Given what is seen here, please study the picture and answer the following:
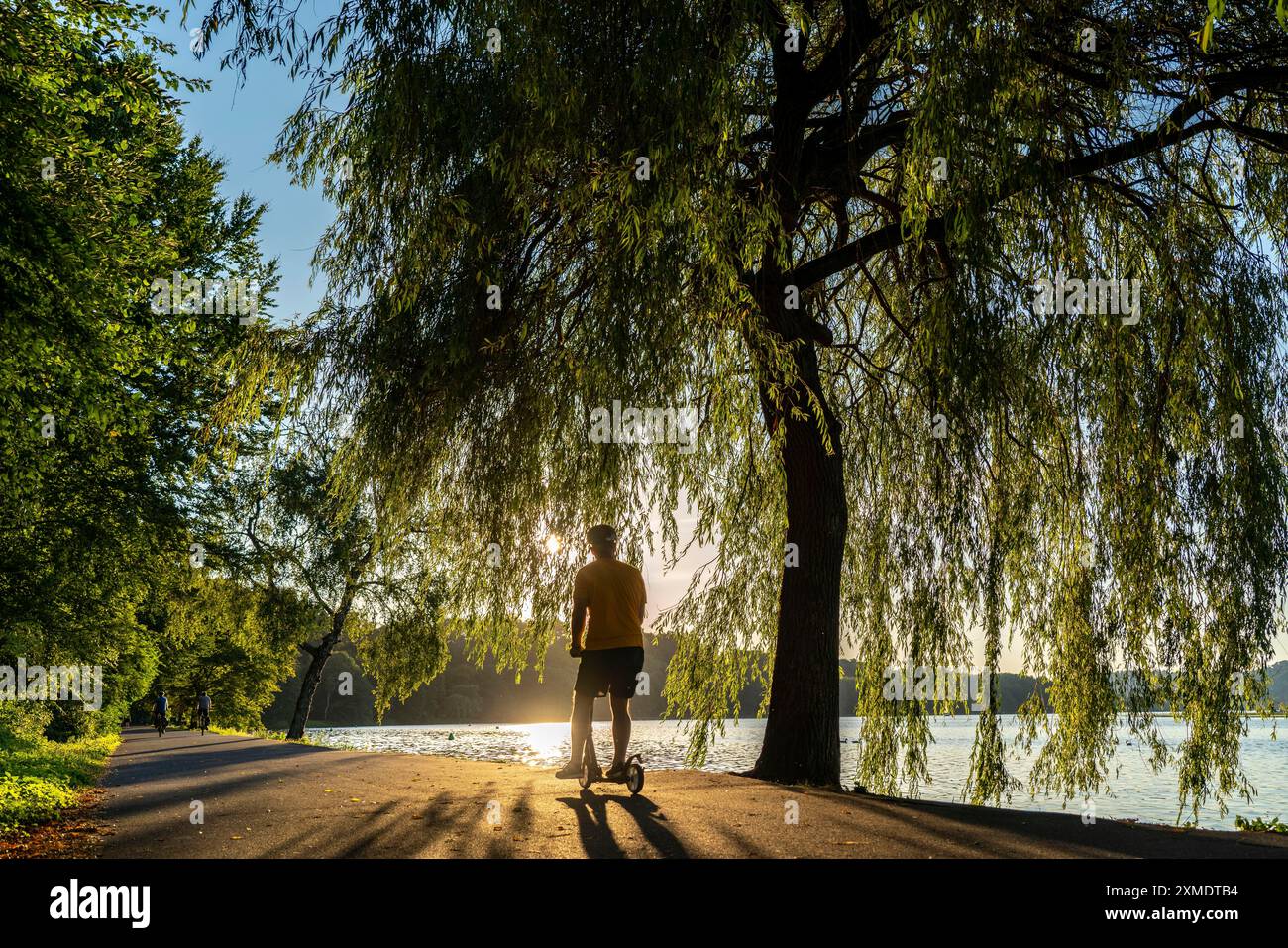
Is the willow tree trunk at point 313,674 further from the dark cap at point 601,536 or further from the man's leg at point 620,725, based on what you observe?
the dark cap at point 601,536

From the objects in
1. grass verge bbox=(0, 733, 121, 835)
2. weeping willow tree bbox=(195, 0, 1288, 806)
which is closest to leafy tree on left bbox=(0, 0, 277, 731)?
weeping willow tree bbox=(195, 0, 1288, 806)

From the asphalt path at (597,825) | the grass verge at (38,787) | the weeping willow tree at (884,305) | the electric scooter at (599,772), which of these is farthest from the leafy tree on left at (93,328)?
the electric scooter at (599,772)

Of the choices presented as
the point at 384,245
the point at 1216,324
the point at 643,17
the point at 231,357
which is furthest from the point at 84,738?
the point at 1216,324

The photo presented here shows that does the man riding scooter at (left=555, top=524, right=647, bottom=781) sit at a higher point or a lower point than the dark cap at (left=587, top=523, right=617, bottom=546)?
lower

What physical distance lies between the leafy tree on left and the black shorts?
459 centimetres

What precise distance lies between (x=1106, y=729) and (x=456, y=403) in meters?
6.45

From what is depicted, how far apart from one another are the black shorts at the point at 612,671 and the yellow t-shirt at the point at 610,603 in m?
0.05

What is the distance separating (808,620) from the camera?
809cm

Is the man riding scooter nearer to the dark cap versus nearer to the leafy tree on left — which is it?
the dark cap

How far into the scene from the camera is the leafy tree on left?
746 cm

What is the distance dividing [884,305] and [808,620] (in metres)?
3.37

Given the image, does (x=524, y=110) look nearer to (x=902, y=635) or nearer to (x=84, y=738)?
(x=902, y=635)

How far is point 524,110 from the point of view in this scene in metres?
6.24

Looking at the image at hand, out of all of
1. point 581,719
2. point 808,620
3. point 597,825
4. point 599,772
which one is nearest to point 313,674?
point 808,620
